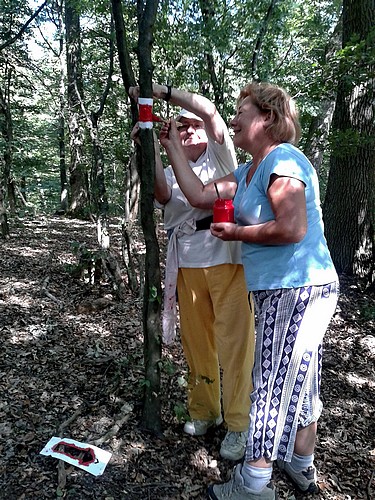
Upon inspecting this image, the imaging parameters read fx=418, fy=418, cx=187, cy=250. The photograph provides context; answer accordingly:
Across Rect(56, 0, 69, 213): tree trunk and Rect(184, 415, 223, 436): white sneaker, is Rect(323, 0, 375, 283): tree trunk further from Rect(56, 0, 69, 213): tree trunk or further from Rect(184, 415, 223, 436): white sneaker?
Rect(56, 0, 69, 213): tree trunk

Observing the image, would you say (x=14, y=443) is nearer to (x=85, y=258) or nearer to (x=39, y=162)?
(x=85, y=258)

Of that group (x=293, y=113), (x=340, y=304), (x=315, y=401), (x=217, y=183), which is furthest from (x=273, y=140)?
(x=340, y=304)

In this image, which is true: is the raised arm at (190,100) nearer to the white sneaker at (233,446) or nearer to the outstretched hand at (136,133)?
the outstretched hand at (136,133)

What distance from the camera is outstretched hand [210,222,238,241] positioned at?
1885 millimetres

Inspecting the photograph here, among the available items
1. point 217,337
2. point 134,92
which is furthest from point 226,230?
point 134,92

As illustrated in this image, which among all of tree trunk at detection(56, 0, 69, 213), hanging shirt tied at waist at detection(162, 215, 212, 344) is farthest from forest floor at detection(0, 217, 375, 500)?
tree trunk at detection(56, 0, 69, 213)

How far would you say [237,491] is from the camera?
202 cm

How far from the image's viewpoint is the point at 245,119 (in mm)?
1920

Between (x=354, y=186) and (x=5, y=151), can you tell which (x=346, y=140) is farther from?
(x=5, y=151)

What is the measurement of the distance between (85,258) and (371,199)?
156 inches

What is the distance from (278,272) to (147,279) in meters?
0.80

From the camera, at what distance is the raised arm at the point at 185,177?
84.8 inches

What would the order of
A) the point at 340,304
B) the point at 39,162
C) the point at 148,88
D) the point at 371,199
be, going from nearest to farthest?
1. the point at 148,88
2. the point at 340,304
3. the point at 371,199
4. the point at 39,162

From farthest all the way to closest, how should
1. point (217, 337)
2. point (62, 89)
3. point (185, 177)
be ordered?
point (62, 89) < point (217, 337) < point (185, 177)
